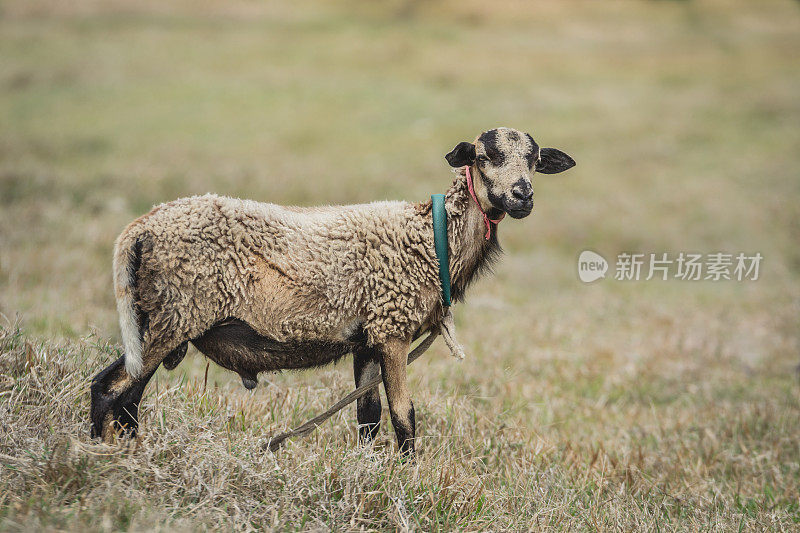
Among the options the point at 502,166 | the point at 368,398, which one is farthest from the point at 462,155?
the point at 368,398

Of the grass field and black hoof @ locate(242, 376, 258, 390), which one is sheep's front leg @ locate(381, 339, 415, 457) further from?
black hoof @ locate(242, 376, 258, 390)

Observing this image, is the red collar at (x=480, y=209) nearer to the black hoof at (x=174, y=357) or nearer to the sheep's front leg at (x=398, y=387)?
the sheep's front leg at (x=398, y=387)

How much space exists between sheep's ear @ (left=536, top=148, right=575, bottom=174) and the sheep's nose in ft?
1.72

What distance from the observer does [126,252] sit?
12.5ft

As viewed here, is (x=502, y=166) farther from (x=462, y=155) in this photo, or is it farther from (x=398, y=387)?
(x=398, y=387)

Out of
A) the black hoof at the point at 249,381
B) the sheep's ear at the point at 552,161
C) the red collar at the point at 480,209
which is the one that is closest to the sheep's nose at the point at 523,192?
the red collar at the point at 480,209

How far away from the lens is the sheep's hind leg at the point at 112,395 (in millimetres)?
3793

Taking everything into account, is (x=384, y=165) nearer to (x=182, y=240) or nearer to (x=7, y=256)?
(x=7, y=256)

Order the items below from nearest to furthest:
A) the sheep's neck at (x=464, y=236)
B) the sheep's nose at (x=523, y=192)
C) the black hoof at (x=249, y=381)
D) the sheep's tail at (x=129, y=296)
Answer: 1. the sheep's tail at (x=129, y=296)
2. the sheep's nose at (x=523, y=192)
3. the black hoof at (x=249, y=381)
4. the sheep's neck at (x=464, y=236)

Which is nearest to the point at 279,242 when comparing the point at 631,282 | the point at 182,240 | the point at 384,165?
the point at 182,240

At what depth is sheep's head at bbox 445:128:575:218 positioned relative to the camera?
403cm

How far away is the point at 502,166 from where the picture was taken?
4.14 metres

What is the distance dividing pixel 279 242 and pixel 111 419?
137 cm

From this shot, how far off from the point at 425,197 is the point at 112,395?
447 inches
